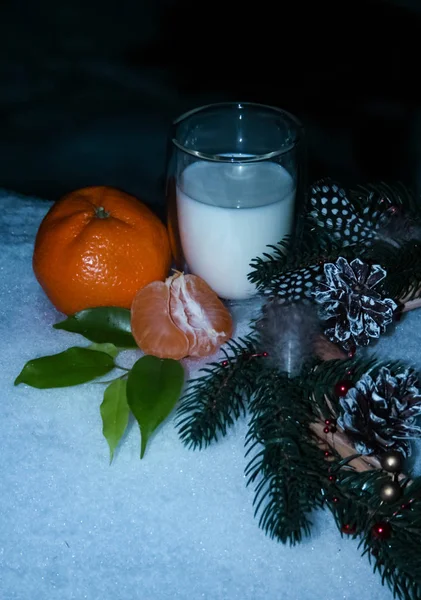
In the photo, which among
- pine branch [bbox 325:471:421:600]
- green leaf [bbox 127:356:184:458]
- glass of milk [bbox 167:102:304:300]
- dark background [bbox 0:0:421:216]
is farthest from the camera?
dark background [bbox 0:0:421:216]

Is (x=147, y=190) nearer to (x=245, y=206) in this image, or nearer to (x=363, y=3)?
(x=363, y=3)

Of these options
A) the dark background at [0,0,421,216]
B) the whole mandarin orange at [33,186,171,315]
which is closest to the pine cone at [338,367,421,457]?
the whole mandarin orange at [33,186,171,315]

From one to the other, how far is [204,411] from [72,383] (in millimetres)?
113

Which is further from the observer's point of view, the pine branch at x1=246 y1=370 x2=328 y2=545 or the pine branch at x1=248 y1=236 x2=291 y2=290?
the pine branch at x1=248 y1=236 x2=291 y2=290

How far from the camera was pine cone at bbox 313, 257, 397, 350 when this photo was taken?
1.77ft

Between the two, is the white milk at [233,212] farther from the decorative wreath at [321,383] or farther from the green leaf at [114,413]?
the green leaf at [114,413]

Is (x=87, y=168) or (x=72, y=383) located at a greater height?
(x=72, y=383)

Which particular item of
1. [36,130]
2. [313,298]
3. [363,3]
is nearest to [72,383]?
[313,298]

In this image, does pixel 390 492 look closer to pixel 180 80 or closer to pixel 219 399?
pixel 219 399

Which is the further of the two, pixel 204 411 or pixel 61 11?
pixel 61 11

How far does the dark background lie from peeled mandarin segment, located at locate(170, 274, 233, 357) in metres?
0.47

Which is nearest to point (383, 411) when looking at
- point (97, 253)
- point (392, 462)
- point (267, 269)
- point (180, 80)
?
point (392, 462)

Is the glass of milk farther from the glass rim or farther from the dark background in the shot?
the dark background

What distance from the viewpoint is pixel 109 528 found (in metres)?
0.50
